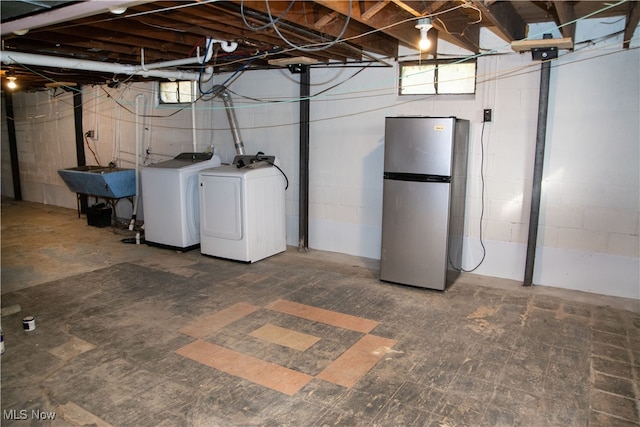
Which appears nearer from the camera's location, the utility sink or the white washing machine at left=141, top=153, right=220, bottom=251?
the white washing machine at left=141, top=153, right=220, bottom=251

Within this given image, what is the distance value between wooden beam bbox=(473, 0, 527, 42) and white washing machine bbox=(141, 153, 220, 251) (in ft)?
11.5

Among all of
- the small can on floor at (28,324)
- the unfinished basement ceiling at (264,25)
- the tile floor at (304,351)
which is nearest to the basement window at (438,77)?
the unfinished basement ceiling at (264,25)

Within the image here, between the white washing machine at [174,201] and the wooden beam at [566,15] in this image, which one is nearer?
the wooden beam at [566,15]

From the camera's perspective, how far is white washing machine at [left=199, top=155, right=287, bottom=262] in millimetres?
4875

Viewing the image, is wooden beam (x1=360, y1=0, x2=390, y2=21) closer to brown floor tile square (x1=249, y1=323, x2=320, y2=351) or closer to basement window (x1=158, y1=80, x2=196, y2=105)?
brown floor tile square (x1=249, y1=323, x2=320, y2=351)

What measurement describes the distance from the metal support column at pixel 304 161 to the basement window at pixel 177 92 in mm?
1829

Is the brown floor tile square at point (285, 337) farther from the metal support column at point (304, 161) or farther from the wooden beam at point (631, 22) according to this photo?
the wooden beam at point (631, 22)

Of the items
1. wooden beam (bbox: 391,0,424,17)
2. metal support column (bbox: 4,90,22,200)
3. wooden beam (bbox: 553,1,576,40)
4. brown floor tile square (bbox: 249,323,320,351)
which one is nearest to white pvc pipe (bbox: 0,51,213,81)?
wooden beam (bbox: 391,0,424,17)

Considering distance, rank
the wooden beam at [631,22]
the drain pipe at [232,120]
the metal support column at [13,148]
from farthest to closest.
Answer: the metal support column at [13,148] < the drain pipe at [232,120] < the wooden beam at [631,22]

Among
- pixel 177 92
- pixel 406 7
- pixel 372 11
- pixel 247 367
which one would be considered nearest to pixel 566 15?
pixel 406 7

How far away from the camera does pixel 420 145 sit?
395 centimetres

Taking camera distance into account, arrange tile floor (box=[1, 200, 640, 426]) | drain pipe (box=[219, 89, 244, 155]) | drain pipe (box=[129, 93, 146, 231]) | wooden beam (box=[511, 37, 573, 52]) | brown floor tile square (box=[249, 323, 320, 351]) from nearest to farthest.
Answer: tile floor (box=[1, 200, 640, 426]), brown floor tile square (box=[249, 323, 320, 351]), wooden beam (box=[511, 37, 573, 52]), drain pipe (box=[219, 89, 244, 155]), drain pipe (box=[129, 93, 146, 231])

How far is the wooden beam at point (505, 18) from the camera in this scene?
2.96 metres

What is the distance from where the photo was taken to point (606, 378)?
8.93 feet
